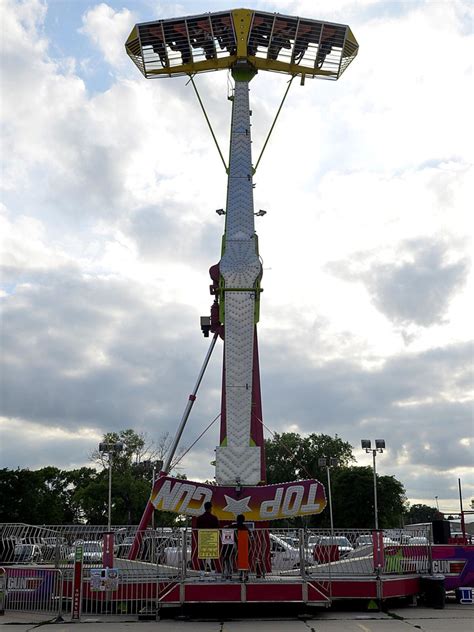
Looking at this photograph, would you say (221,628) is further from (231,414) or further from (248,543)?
(231,414)

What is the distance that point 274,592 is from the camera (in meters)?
15.4

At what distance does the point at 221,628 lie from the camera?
13828mm

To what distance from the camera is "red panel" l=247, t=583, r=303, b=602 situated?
603 inches

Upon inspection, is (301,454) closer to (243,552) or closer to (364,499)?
(364,499)

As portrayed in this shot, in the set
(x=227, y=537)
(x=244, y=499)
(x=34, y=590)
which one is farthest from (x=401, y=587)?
(x=34, y=590)

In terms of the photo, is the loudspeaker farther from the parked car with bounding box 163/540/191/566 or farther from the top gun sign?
the parked car with bounding box 163/540/191/566

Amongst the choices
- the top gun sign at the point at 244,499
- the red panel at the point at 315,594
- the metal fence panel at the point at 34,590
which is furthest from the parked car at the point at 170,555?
the top gun sign at the point at 244,499

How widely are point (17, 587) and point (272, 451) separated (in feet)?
231

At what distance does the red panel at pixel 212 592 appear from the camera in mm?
15234

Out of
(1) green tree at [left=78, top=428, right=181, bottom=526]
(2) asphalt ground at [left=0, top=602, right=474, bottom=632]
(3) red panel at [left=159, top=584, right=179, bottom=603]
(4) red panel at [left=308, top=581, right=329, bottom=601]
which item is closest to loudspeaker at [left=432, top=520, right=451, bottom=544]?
(2) asphalt ground at [left=0, top=602, right=474, bottom=632]

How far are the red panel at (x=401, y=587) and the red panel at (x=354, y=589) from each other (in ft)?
0.88

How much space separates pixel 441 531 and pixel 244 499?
567 cm

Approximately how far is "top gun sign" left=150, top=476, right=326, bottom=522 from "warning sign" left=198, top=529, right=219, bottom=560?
411cm

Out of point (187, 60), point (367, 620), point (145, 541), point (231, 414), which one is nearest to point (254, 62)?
point (187, 60)
